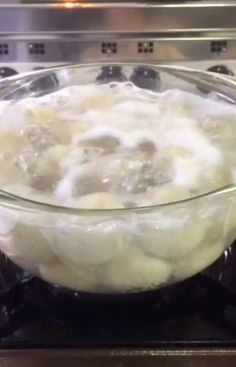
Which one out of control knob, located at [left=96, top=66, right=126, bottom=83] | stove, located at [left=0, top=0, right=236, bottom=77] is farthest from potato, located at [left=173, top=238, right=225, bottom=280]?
stove, located at [left=0, top=0, right=236, bottom=77]

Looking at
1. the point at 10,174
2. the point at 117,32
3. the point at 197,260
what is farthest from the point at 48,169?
the point at 117,32

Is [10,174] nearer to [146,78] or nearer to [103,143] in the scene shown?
[103,143]

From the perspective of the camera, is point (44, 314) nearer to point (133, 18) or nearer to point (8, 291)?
point (8, 291)

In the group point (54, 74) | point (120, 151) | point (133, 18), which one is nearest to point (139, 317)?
point (120, 151)

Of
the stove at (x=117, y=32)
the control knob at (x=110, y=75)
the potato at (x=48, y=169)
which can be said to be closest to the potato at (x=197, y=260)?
the potato at (x=48, y=169)

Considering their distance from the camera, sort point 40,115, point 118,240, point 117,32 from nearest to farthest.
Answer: point 118,240 → point 40,115 → point 117,32

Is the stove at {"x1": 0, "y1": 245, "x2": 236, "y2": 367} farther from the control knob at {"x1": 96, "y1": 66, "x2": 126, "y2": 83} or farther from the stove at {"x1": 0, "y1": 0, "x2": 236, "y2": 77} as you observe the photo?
the stove at {"x1": 0, "y1": 0, "x2": 236, "y2": 77}
